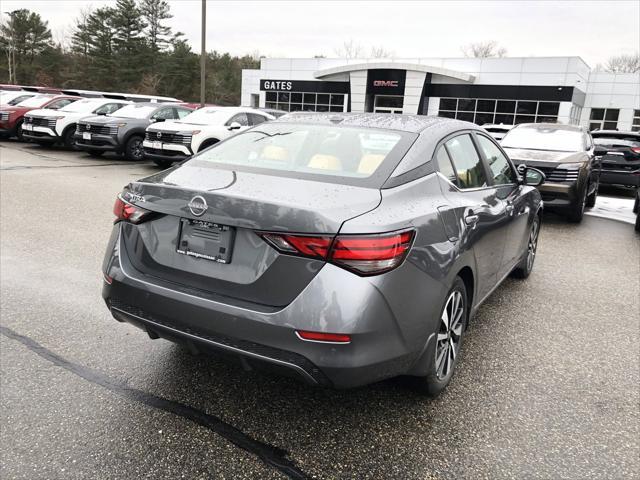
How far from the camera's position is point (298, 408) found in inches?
116

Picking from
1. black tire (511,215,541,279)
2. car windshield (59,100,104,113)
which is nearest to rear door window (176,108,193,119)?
car windshield (59,100,104,113)

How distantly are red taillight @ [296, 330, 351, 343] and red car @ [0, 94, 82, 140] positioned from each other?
A: 711 inches

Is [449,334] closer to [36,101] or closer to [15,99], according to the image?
[36,101]

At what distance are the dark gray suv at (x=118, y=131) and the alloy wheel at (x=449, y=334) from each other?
43.7 ft

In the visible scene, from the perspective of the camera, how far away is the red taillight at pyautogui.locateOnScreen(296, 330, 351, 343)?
2.29 metres

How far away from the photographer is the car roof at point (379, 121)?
135 inches

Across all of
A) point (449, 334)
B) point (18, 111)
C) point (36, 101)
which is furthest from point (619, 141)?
point (36, 101)

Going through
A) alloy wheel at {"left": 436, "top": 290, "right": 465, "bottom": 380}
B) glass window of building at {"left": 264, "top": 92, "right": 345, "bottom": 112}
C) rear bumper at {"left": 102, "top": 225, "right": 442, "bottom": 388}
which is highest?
glass window of building at {"left": 264, "top": 92, "right": 345, "bottom": 112}

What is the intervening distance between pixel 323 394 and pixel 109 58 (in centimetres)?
6901

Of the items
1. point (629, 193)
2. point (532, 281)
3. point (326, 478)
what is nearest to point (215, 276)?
point (326, 478)

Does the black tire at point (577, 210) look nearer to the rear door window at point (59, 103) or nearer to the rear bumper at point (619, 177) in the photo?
the rear bumper at point (619, 177)

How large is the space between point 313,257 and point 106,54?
7010cm

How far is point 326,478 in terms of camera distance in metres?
2.39

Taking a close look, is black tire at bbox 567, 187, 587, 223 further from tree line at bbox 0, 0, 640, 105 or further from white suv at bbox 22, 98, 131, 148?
tree line at bbox 0, 0, 640, 105
